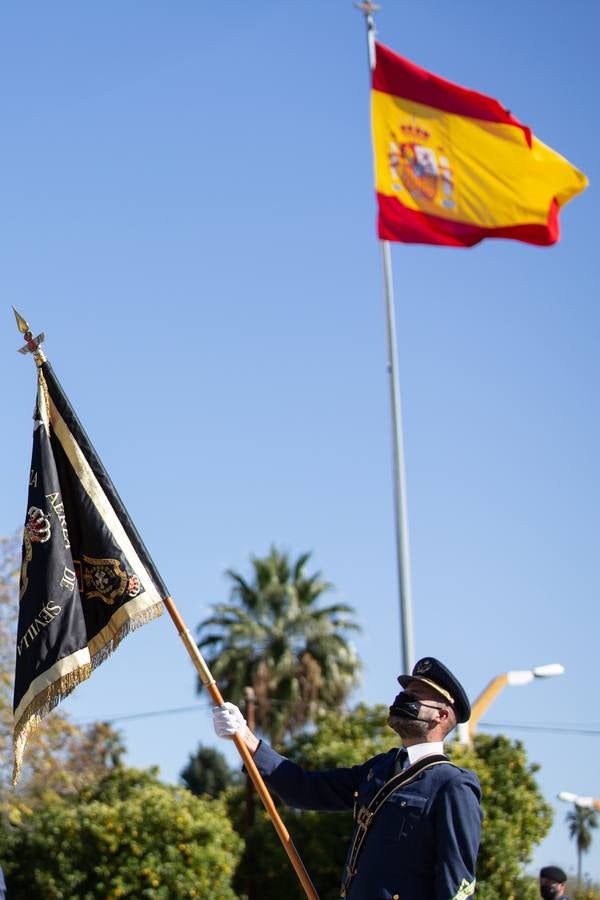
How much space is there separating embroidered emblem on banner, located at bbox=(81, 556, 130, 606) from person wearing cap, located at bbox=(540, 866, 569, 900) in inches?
341

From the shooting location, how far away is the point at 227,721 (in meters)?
5.54

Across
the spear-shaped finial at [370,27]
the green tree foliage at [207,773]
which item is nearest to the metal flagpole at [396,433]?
the spear-shaped finial at [370,27]

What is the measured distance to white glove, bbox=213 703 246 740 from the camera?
555 centimetres

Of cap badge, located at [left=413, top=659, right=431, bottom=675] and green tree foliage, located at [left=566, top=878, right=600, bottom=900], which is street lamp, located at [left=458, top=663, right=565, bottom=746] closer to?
green tree foliage, located at [left=566, top=878, right=600, bottom=900]

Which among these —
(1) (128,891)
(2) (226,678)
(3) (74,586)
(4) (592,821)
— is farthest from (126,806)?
(4) (592,821)

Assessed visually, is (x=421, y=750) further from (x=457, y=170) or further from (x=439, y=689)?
(x=457, y=170)

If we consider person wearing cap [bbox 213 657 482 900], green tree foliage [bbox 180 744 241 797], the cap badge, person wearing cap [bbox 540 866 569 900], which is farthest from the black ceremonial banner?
green tree foliage [bbox 180 744 241 797]

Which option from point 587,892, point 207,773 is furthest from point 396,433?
point 207,773

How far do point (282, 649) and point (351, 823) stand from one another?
68.1 ft

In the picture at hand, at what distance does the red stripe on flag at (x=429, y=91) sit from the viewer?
57.6 feet

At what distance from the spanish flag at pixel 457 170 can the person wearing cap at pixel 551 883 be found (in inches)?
298

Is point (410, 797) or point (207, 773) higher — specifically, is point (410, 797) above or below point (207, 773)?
below

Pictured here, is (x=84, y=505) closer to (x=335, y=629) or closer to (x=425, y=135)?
(x=425, y=135)

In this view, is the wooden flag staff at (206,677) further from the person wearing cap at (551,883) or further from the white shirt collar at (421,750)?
the person wearing cap at (551,883)
